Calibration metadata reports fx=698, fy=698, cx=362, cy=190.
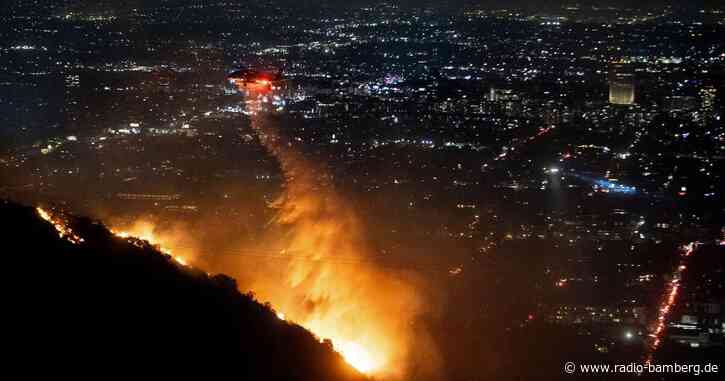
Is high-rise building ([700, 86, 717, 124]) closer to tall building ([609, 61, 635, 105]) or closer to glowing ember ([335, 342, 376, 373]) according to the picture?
tall building ([609, 61, 635, 105])

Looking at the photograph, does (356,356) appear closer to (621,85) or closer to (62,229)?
(62,229)

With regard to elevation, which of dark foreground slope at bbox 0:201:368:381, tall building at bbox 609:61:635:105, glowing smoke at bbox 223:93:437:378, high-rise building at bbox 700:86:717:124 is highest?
tall building at bbox 609:61:635:105

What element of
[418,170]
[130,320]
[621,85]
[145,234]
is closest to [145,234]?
[145,234]

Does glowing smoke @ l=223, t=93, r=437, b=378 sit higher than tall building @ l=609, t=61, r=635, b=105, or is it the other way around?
tall building @ l=609, t=61, r=635, b=105

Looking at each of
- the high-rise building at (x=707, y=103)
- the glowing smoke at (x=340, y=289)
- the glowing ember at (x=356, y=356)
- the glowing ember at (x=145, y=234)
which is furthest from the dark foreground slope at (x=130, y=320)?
the high-rise building at (x=707, y=103)

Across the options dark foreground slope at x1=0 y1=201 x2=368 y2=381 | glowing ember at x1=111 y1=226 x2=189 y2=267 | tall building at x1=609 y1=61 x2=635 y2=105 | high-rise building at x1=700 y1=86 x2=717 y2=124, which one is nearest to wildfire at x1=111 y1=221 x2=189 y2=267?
glowing ember at x1=111 y1=226 x2=189 y2=267

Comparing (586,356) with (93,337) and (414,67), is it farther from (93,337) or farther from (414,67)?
(414,67)

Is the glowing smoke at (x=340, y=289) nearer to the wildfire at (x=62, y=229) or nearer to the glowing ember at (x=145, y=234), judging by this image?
the glowing ember at (x=145, y=234)

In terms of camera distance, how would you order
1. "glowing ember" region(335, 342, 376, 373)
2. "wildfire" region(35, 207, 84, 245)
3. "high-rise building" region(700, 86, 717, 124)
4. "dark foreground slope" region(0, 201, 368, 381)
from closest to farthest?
1. "dark foreground slope" region(0, 201, 368, 381)
2. "glowing ember" region(335, 342, 376, 373)
3. "wildfire" region(35, 207, 84, 245)
4. "high-rise building" region(700, 86, 717, 124)
